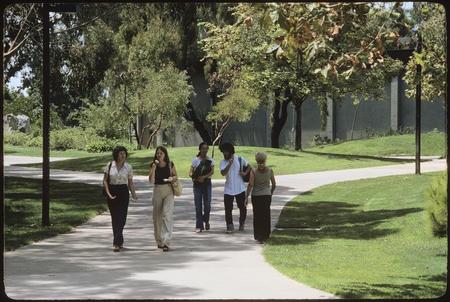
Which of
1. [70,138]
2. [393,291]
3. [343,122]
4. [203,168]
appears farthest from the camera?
[343,122]

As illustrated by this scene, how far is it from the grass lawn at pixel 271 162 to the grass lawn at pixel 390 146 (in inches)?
228

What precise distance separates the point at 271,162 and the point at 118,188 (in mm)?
23190

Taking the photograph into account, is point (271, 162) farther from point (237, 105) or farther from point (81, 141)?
point (81, 141)

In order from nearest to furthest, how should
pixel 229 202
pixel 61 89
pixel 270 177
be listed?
1. pixel 270 177
2. pixel 229 202
3. pixel 61 89

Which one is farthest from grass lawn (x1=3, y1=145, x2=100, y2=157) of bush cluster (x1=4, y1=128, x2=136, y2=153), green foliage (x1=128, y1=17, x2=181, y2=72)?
green foliage (x1=128, y1=17, x2=181, y2=72)

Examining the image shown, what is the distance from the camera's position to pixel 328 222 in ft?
57.4

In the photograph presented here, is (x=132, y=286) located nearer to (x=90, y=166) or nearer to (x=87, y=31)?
(x=87, y=31)

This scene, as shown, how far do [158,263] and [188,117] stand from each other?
1503 inches

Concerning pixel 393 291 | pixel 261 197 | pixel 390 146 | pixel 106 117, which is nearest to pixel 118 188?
pixel 261 197

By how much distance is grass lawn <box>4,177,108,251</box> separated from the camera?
47.9 ft

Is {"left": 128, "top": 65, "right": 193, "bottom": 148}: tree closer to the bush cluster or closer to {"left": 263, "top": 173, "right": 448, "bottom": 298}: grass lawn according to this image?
the bush cluster

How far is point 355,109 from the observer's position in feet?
178

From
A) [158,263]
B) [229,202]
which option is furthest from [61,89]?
[158,263]

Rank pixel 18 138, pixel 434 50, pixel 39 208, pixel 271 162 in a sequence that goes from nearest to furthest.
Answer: pixel 39 208, pixel 434 50, pixel 271 162, pixel 18 138
